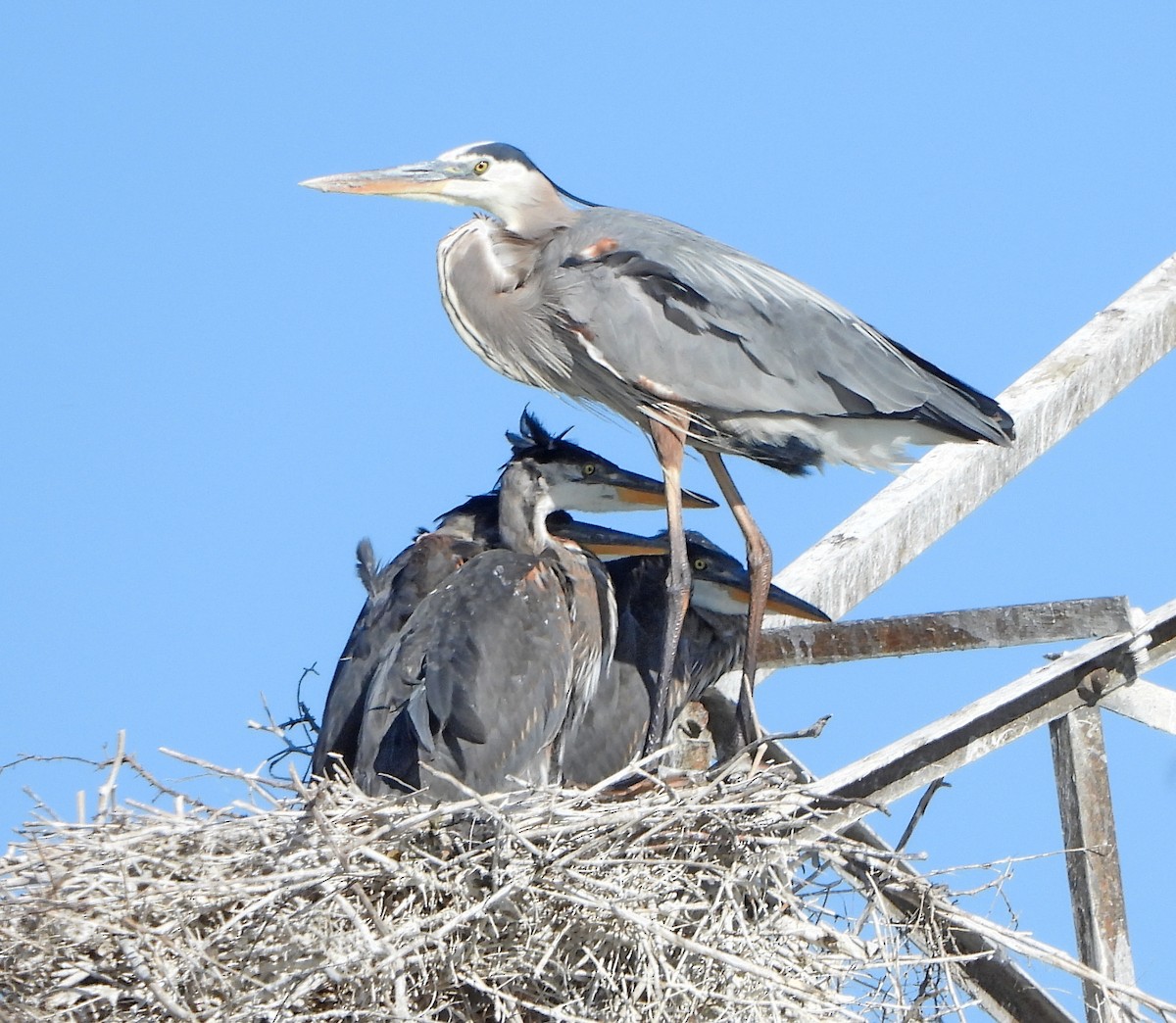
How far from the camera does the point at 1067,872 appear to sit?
152 inches

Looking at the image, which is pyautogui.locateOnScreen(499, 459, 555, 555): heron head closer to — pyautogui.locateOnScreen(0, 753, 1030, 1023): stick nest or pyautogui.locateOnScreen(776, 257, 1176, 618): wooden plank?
pyautogui.locateOnScreen(776, 257, 1176, 618): wooden plank

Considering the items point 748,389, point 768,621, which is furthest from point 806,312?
point 768,621

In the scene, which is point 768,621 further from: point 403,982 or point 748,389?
point 403,982

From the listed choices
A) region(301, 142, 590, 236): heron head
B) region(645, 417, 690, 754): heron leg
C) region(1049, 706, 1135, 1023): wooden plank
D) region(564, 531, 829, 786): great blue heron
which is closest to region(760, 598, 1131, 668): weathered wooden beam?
region(1049, 706, 1135, 1023): wooden plank

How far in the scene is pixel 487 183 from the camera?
5078 millimetres

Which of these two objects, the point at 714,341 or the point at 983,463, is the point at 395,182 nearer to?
the point at 714,341

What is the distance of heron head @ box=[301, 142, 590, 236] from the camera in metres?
5.04

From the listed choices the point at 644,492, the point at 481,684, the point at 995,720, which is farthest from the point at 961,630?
the point at 644,492

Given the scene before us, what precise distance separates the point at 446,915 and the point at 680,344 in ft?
5.68

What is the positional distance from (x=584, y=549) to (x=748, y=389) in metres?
0.61

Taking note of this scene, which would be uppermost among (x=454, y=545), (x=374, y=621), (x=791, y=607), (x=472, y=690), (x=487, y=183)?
(x=487, y=183)

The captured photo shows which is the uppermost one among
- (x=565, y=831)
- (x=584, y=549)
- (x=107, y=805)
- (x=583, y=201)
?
(x=583, y=201)

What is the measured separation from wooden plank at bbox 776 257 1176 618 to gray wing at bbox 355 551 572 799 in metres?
0.63

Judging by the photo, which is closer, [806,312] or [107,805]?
[107,805]
